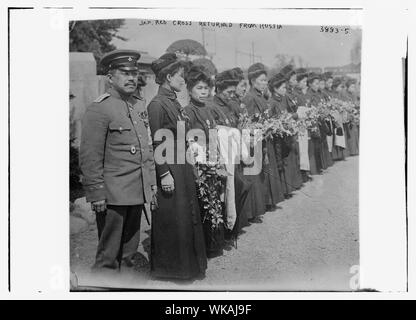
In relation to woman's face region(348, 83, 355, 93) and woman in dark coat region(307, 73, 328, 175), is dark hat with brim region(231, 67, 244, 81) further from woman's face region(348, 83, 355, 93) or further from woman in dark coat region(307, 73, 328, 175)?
woman's face region(348, 83, 355, 93)

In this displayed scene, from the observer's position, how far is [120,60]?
3797 mm

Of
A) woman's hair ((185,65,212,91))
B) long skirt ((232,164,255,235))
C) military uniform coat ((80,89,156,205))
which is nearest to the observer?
military uniform coat ((80,89,156,205))

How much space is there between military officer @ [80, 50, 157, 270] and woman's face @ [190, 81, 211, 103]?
0.36 m

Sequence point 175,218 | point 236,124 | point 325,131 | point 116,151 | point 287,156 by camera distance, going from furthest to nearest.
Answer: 1. point 325,131
2. point 287,156
3. point 236,124
4. point 175,218
5. point 116,151

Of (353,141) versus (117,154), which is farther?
(353,141)

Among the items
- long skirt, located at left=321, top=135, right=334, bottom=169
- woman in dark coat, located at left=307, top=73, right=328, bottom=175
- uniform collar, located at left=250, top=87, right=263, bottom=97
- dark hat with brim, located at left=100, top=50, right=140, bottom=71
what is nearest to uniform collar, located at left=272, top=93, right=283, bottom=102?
uniform collar, located at left=250, top=87, right=263, bottom=97

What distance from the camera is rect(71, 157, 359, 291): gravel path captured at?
3914mm

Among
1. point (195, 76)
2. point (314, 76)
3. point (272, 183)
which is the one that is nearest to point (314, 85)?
point (314, 76)

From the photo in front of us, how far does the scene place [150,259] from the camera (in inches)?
153

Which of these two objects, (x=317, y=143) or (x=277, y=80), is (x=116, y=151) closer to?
(x=277, y=80)

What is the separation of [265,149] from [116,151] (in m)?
1.07

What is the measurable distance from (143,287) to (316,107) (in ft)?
5.98

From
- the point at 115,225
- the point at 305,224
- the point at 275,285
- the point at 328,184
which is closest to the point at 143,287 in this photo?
the point at 115,225
